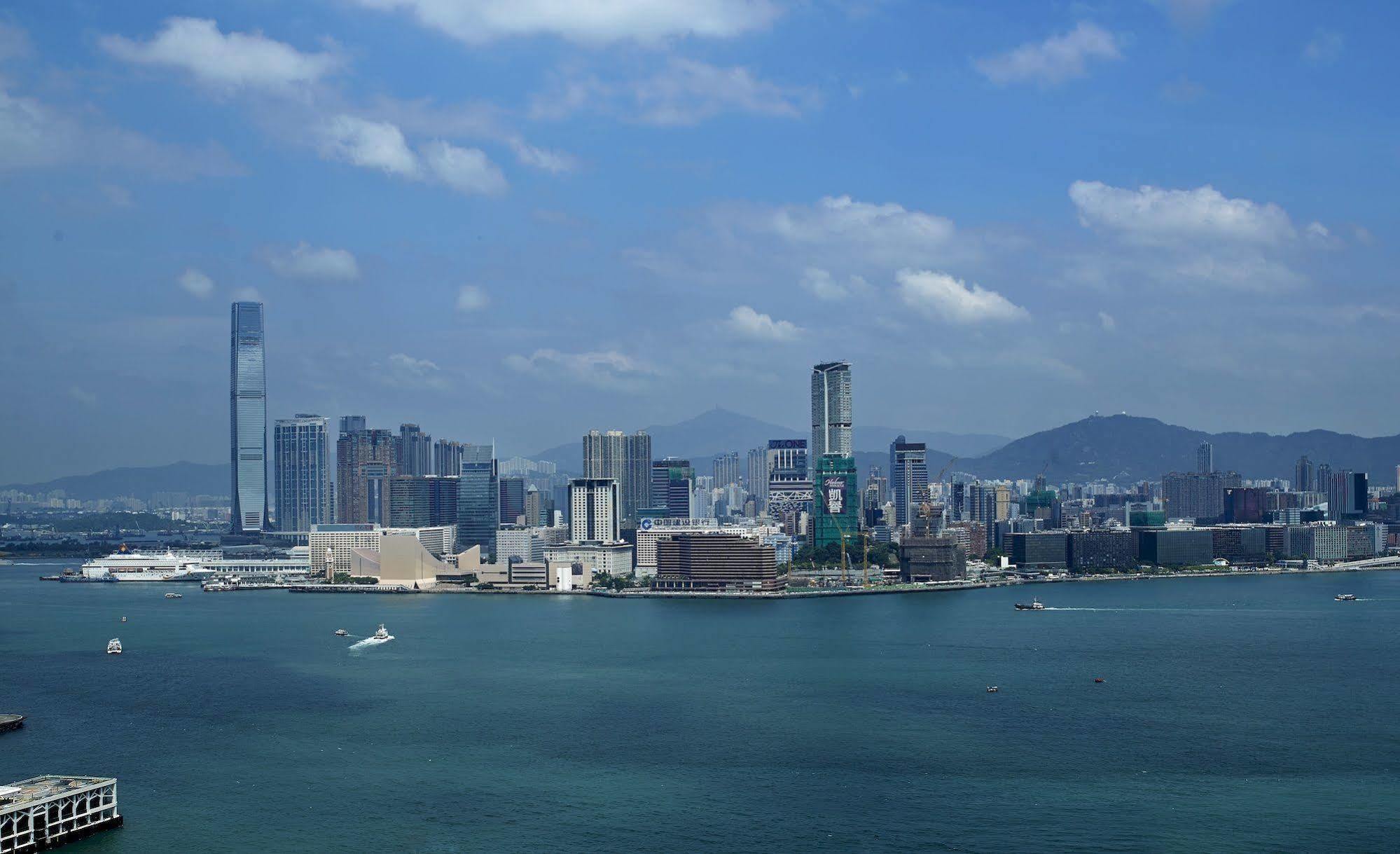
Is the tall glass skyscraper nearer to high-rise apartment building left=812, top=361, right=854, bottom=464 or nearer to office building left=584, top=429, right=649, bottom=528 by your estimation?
office building left=584, top=429, right=649, bottom=528

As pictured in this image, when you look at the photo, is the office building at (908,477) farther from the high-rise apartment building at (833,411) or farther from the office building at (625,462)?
the office building at (625,462)

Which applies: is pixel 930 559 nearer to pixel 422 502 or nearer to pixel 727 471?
pixel 422 502

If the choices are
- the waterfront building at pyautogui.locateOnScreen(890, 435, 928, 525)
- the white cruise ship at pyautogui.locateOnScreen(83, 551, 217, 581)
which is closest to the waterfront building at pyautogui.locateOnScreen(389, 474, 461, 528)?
the white cruise ship at pyautogui.locateOnScreen(83, 551, 217, 581)

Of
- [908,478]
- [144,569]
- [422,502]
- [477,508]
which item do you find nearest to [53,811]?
[144,569]

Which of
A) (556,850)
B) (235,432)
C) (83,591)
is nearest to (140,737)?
(556,850)

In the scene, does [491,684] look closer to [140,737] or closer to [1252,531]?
[140,737]

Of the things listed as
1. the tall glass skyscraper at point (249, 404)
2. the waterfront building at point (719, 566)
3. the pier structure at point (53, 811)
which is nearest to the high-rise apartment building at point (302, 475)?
the tall glass skyscraper at point (249, 404)
